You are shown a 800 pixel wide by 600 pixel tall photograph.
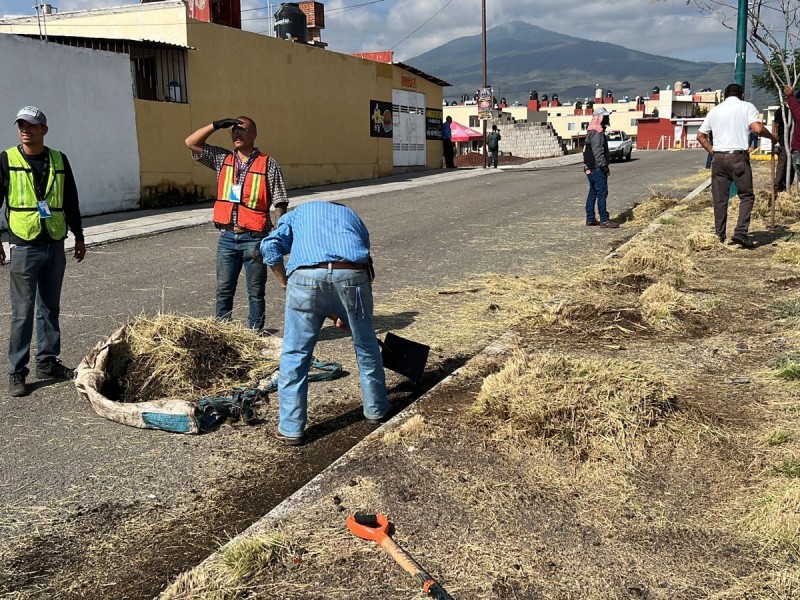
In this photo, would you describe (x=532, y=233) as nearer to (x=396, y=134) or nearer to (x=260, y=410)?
(x=260, y=410)

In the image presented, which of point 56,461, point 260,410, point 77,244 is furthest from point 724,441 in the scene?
point 77,244

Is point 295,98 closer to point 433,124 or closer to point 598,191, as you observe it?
point 433,124

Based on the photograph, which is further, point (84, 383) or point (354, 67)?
point (354, 67)

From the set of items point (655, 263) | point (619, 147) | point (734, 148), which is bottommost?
point (655, 263)

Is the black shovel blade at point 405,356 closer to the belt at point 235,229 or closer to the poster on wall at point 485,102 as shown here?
the belt at point 235,229

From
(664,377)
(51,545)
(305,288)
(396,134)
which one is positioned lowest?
(51,545)

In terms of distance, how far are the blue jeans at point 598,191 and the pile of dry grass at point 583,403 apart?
8377 mm

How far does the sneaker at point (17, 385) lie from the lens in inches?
198

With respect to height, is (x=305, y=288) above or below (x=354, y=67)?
below

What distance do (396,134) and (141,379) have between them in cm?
2737

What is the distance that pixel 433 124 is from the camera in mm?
34719

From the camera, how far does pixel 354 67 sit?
90.7 feet

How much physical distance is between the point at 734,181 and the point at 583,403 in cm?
666

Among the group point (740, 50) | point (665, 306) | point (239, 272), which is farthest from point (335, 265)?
point (740, 50)
